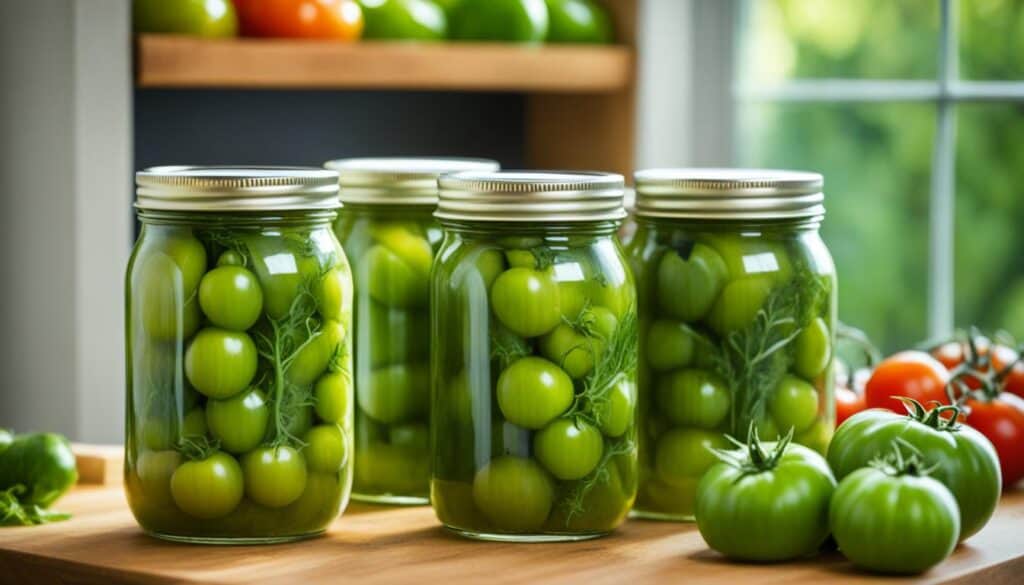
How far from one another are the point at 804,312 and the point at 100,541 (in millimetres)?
553

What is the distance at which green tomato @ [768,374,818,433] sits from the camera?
1.22m

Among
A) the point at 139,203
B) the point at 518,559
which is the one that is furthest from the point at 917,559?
the point at 139,203

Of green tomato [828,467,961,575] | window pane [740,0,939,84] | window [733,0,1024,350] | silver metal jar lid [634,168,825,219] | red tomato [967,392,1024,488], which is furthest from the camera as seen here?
window pane [740,0,939,84]

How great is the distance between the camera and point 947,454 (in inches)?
44.9

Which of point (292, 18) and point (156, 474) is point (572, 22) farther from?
point (156, 474)

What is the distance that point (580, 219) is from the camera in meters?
1.14

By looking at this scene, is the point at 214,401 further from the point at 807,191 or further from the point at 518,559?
the point at 807,191

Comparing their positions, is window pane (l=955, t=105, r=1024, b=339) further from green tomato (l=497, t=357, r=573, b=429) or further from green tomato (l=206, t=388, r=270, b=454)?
green tomato (l=206, t=388, r=270, b=454)

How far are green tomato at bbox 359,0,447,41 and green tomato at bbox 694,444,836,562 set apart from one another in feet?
4.12

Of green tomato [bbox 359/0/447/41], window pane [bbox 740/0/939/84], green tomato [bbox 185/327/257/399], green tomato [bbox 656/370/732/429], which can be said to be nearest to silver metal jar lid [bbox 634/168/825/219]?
green tomato [bbox 656/370/732/429]

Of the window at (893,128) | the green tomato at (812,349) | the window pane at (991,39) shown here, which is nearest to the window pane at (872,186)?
the window at (893,128)

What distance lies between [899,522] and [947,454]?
0.34 feet

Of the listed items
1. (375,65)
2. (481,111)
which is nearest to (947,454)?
(375,65)

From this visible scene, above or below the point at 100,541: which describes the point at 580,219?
above
